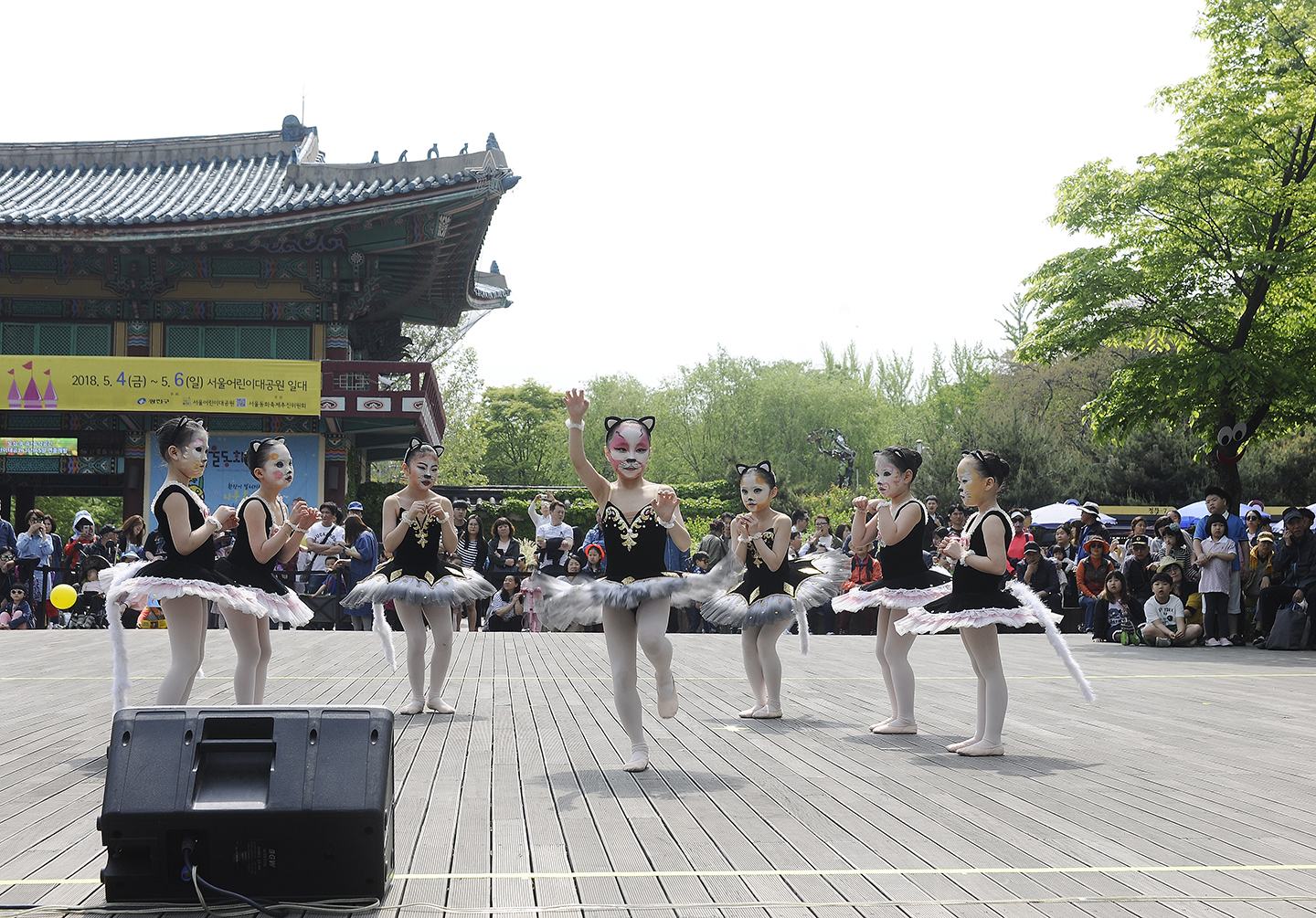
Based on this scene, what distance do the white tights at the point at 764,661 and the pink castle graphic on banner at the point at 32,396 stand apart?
1782cm

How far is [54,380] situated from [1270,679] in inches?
813

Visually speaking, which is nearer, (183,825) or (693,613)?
(183,825)

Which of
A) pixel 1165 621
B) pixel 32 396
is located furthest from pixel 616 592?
pixel 32 396

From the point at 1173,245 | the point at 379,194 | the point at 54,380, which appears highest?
the point at 379,194

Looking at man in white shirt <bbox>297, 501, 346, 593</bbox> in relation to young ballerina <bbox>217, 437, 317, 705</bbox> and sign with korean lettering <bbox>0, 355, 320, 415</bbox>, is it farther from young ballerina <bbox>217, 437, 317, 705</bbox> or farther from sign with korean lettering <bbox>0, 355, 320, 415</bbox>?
young ballerina <bbox>217, 437, 317, 705</bbox>

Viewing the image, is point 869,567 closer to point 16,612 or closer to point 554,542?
point 554,542

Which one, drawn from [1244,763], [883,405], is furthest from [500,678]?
[883,405]

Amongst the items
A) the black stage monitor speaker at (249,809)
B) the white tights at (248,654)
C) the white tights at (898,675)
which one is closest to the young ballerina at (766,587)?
the white tights at (898,675)

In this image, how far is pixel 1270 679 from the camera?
11305 millimetres

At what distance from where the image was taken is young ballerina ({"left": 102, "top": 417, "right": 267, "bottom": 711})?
6500 millimetres

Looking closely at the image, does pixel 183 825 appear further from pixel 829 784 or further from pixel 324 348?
pixel 324 348

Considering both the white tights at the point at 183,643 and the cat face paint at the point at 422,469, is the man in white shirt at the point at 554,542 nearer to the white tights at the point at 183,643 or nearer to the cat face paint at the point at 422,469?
the cat face paint at the point at 422,469

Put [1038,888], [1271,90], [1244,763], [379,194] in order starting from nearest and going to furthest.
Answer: [1038,888] → [1244,763] → [1271,90] → [379,194]

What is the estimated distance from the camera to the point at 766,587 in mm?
8438
